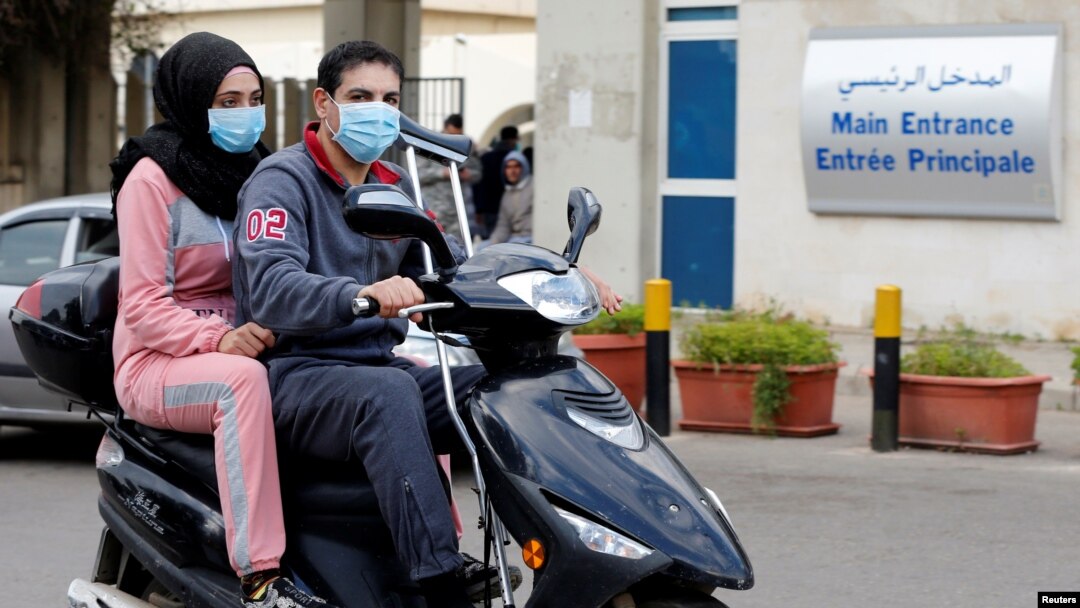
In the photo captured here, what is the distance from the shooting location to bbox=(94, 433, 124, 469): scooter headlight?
4.40 m

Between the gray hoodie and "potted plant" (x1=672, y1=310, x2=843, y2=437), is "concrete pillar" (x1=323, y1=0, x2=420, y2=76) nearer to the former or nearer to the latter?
"potted plant" (x1=672, y1=310, x2=843, y2=437)

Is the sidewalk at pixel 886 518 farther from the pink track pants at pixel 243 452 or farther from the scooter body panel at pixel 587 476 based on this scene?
the scooter body panel at pixel 587 476

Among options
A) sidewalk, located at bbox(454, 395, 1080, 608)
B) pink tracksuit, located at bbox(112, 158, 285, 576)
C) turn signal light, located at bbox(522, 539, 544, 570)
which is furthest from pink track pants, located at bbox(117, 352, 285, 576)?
sidewalk, located at bbox(454, 395, 1080, 608)

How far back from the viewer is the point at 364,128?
402 cm

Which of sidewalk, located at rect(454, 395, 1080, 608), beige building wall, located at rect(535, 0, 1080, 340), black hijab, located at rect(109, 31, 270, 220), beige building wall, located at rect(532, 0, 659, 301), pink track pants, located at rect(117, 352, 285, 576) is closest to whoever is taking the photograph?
pink track pants, located at rect(117, 352, 285, 576)

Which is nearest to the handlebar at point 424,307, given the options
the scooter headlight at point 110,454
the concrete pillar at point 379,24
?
the scooter headlight at point 110,454

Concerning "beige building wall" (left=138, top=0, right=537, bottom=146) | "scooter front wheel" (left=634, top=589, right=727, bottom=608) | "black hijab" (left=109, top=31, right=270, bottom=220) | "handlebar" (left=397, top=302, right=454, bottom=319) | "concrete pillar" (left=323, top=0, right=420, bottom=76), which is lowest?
"scooter front wheel" (left=634, top=589, right=727, bottom=608)

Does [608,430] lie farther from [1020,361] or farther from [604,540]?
[1020,361]

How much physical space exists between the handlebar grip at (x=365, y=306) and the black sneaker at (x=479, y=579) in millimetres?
770

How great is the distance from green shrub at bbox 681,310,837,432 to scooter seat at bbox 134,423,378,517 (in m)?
5.44

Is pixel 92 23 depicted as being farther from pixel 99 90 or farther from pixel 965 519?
pixel 965 519

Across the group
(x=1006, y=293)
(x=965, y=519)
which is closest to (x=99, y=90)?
(x=1006, y=293)

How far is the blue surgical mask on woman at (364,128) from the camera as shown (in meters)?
4.02

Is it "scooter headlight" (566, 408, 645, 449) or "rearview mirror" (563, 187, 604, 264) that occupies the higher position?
"rearview mirror" (563, 187, 604, 264)
